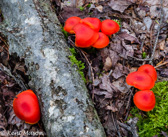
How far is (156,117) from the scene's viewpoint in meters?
3.01

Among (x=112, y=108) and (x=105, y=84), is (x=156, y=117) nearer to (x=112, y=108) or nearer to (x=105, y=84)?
(x=112, y=108)

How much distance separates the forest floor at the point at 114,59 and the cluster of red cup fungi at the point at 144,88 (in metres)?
0.36

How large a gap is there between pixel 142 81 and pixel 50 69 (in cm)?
182

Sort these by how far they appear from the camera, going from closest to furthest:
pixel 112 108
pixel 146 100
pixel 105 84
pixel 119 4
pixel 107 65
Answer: pixel 146 100 < pixel 112 108 < pixel 105 84 < pixel 107 65 < pixel 119 4

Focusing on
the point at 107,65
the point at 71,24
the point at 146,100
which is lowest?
the point at 146,100

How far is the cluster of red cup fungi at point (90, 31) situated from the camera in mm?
3416

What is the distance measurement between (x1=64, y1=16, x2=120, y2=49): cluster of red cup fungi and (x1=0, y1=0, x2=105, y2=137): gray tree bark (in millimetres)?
350

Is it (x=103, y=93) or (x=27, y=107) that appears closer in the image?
(x=27, y=107)

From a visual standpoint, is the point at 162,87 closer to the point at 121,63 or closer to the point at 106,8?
the point at 121,63

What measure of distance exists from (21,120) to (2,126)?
0.35 m

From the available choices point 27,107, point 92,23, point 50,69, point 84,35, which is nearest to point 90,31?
point 84,35

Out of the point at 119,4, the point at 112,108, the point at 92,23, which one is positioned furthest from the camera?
the point at 119,4

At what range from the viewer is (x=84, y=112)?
8.50 feet

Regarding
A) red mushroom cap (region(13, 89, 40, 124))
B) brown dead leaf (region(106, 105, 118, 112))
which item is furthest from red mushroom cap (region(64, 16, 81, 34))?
brown dead leaf (region(106, 105, 118, 112))
